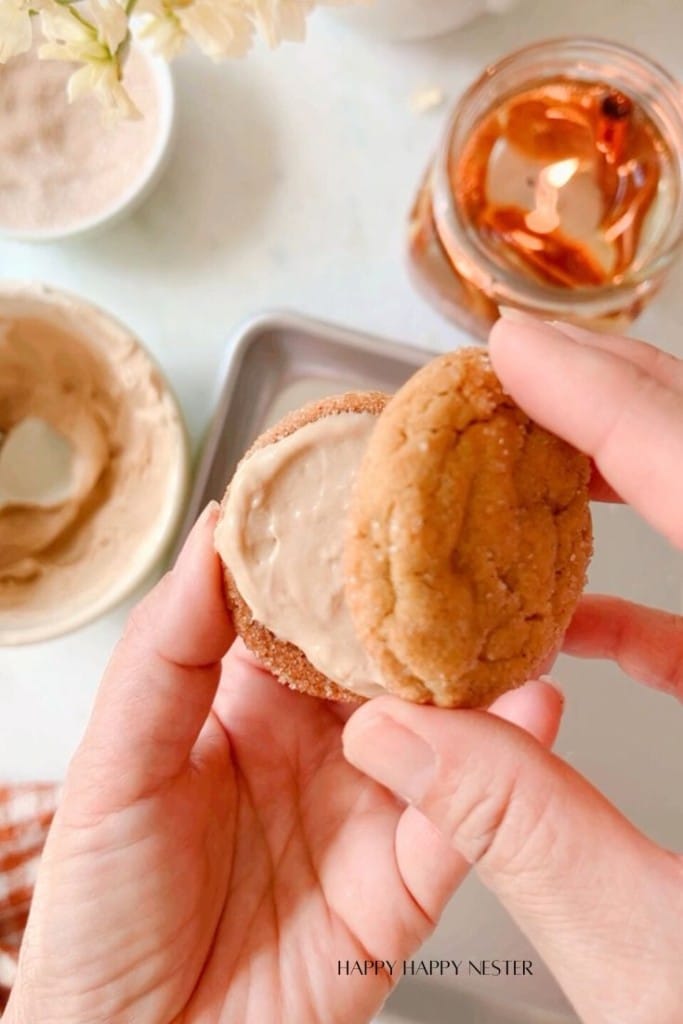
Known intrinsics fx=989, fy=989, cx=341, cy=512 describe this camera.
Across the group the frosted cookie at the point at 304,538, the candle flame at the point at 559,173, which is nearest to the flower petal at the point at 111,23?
the frosted cookie at the point at 304,538

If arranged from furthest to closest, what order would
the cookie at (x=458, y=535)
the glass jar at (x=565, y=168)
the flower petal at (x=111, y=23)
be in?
the glass jar at (x=565, y=168), the flower petal at (x=111, y=23), the cookie at (x=458, y=535)

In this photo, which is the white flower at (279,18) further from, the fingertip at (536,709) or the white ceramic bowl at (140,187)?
the fingertip at (536,709)

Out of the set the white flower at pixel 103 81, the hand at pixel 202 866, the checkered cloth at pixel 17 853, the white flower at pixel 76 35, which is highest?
the white flower at pixel 76 35

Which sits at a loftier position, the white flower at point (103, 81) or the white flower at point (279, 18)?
the white flower at point (279, 18)

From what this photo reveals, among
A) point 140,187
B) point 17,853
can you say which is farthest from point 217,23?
point 17,853

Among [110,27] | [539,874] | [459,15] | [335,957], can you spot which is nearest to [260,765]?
[335,957]

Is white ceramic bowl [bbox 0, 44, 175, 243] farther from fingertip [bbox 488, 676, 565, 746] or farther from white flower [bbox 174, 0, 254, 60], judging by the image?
fingertip [bbox 488, 676, 565, 746]

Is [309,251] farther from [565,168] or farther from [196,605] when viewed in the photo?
[196,605]
